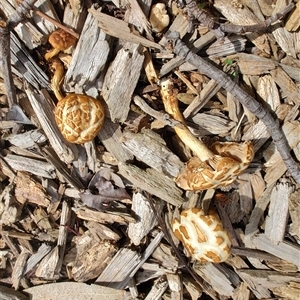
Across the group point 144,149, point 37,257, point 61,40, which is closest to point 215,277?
point 144,149

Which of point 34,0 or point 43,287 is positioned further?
point 43,287

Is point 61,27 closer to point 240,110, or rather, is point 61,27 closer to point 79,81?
point 79,81

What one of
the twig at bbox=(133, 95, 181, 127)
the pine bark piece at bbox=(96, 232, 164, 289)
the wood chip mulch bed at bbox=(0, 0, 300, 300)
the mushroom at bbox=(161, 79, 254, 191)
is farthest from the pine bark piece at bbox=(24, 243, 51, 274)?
the twig at bbox=(133, 95, 181, 127)

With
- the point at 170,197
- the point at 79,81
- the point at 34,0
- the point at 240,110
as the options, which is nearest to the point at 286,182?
the point at 240,110

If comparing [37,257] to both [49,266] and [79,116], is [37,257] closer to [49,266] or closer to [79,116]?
[49,266]

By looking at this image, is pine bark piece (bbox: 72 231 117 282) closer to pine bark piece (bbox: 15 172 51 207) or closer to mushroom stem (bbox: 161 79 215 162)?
pine bark piece (bbox: 15 172 51 207)

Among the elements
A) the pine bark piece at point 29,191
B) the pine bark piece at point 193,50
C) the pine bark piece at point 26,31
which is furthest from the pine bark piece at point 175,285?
the pine bark piece at point 26,31
